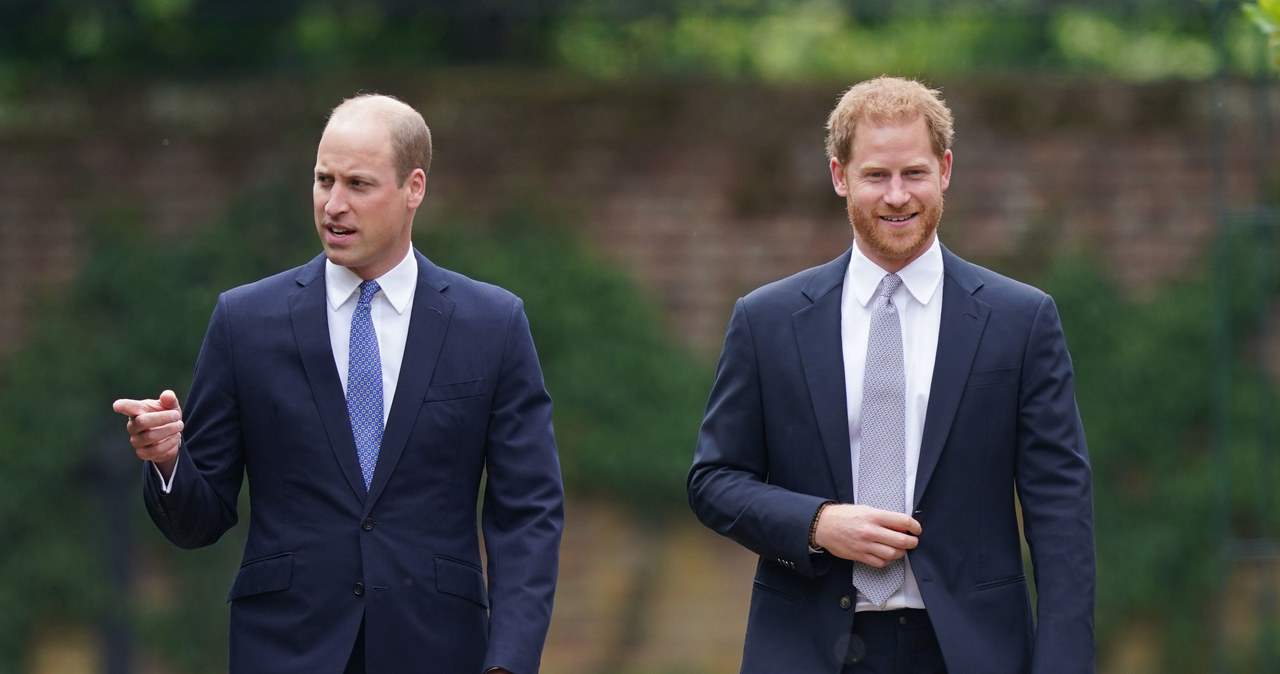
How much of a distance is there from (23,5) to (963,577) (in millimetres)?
6484

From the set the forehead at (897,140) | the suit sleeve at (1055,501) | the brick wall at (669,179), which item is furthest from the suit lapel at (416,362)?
the brick wall at (669,179)

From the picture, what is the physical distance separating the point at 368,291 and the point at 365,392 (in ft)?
0.81

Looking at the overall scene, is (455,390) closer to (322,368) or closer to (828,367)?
(322,368)

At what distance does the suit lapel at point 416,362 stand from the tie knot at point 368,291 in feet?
0.30

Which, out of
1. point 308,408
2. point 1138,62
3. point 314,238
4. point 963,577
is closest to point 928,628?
point 963,577

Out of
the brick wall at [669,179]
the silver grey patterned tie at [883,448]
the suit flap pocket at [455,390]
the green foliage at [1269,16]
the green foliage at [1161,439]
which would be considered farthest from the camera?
the brick wall at [669,179]

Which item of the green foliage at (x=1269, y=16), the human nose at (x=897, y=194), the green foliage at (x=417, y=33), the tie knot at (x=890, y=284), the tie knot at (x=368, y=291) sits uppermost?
the green foliage at (x=417, y=33)

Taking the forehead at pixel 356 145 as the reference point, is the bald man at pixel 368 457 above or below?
below

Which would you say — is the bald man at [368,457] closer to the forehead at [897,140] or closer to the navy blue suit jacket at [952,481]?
the navy blue suit jacket at [952,481]

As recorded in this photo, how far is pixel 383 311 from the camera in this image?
3.80 m

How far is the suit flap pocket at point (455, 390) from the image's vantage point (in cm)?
371

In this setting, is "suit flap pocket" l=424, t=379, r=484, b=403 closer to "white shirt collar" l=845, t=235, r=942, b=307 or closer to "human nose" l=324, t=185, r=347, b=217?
"human nose" l=324, t=185, r=347, b=217

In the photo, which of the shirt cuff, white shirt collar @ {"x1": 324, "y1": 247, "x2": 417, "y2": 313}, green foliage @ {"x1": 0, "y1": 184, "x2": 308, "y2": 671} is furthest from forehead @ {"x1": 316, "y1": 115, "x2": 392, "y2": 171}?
green foliage @ {"x1": 0, "y1": 184, "x2": 308, "y2": 671}

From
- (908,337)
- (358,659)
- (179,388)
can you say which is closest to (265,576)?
(358,659)
